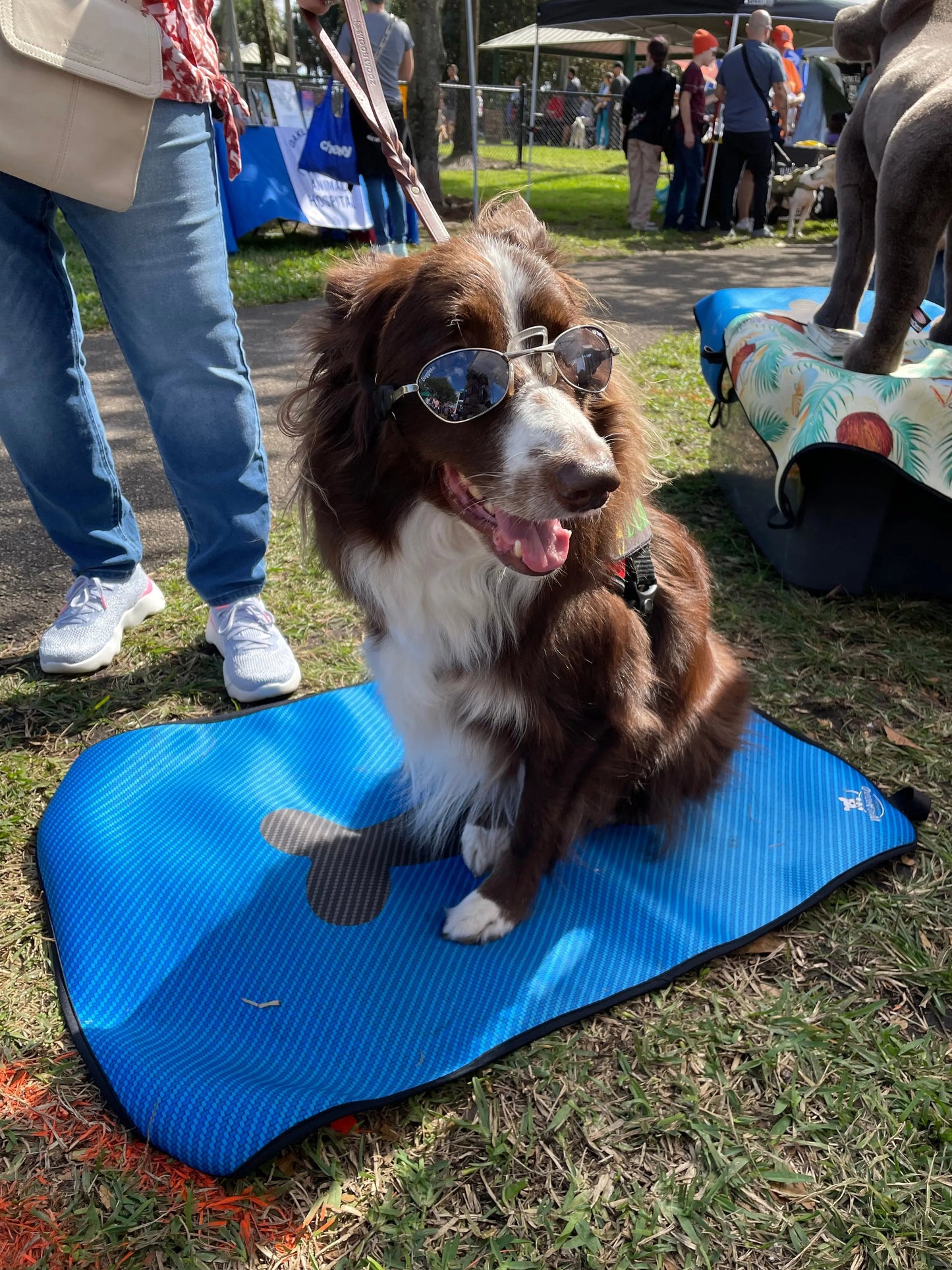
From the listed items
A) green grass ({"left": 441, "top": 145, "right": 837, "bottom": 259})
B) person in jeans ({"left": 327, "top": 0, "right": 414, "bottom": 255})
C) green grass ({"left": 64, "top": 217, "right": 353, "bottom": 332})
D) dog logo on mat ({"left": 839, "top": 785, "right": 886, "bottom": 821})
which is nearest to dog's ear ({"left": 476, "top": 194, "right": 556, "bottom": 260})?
green grass ({"left": 441, "top": 145, "right": 837, "bottom": 259})

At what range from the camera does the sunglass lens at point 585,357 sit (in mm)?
1696

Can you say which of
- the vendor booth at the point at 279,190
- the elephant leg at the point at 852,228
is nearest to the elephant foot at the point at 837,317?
the elephant leg at the point at 852,228

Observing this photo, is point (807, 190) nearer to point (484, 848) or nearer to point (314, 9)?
point (314, 9)

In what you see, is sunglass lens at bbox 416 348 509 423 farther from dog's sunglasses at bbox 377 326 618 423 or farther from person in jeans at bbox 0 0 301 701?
person in jeans at bbox 0 0 301 701

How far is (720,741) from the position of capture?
2.32 metres

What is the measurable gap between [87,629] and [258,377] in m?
3.58

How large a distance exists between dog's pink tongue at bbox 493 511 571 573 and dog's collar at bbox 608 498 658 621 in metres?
0.24

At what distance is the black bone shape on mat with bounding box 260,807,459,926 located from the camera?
82.3 inches

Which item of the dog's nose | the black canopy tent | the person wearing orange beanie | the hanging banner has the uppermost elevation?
the black canopy tent

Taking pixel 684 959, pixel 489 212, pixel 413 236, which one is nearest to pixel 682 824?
pixel 684 959

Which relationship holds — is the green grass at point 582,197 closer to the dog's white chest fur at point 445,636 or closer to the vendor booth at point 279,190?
the dog's white chest fur at point 445,636

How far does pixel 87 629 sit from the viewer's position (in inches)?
116

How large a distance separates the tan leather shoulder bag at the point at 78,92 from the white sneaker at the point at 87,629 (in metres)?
1.33

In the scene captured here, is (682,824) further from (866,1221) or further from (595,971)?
(866,1221)
